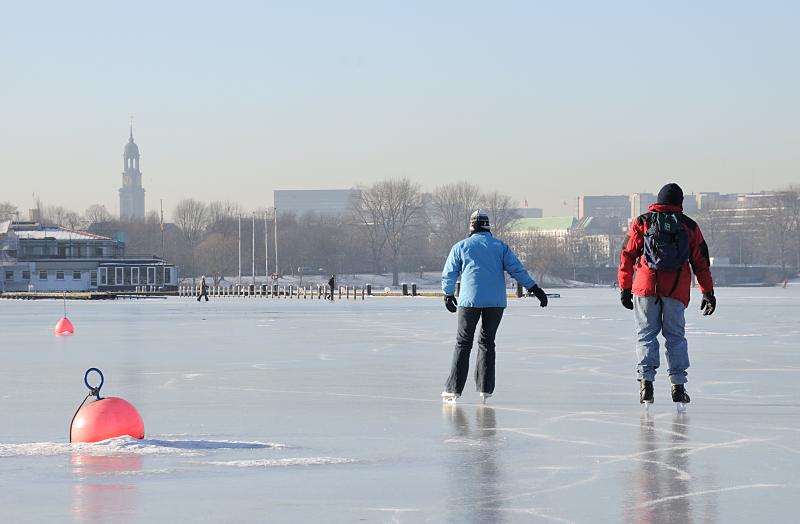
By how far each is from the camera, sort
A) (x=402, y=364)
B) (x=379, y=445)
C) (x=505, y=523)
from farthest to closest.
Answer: (x=402, y=364)
(x=379, y=445)
(x=505, y=523)

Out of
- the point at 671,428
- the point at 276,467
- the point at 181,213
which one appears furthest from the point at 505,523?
the point at 181,213

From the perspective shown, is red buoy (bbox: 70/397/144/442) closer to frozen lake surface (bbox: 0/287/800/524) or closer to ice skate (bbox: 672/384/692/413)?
frozen lake surface (bbox: 0/287/800/524)

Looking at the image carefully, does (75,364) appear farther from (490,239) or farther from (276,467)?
(276,467)

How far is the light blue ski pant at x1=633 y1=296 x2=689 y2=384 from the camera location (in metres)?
11.3

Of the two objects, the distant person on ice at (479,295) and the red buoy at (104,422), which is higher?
the distant person on ice at (479,295)

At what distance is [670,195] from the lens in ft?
37.2

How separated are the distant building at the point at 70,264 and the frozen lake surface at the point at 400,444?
98.7 m

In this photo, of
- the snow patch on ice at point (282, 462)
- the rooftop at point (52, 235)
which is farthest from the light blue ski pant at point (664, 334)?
the rooftop at point (52, 235)

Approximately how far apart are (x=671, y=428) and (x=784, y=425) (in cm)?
83

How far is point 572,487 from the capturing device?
7.34 metres

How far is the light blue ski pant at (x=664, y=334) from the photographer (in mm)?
11336

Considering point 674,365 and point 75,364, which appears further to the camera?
point 75,364

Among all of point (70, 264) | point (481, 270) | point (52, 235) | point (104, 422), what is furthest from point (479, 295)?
point (52, 235)

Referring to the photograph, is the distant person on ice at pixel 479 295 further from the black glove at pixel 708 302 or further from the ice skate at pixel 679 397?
the ice skate at pixel 679 397
